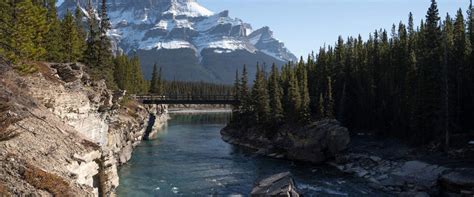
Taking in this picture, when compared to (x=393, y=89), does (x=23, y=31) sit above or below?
above

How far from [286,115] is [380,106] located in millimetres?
17122

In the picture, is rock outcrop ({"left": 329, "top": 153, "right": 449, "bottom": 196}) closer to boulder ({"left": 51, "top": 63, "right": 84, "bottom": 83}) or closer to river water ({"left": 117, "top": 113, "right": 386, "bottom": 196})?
river water ({"left": 117, "top": 113, "right": 386, "bottom": 196})

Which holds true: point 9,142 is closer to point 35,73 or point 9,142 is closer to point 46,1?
point 35,73

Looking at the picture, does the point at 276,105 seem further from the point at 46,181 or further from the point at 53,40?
the point at 46,181

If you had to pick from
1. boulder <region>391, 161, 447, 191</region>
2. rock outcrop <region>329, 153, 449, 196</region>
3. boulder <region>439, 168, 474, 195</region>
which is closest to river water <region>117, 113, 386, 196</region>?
rock outcrop <region>329, 153, 449, 196</region>

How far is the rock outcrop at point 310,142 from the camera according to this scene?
2650 inches

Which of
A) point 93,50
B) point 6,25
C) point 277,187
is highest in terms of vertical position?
point 93,50

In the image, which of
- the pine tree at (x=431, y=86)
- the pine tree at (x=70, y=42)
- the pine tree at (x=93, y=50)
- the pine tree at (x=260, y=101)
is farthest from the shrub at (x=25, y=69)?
the pine tree at (x=260, y=101)

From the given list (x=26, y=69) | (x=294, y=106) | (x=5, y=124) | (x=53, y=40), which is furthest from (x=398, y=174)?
(x=53, y=40)

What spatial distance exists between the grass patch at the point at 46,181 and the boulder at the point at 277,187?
77.5 ft

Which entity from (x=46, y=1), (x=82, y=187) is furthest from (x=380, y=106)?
(x=82, y=187)

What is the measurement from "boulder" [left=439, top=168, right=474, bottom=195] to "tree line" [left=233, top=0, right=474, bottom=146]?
37.9 feet

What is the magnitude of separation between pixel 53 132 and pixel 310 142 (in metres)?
48.3

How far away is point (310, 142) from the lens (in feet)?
224
